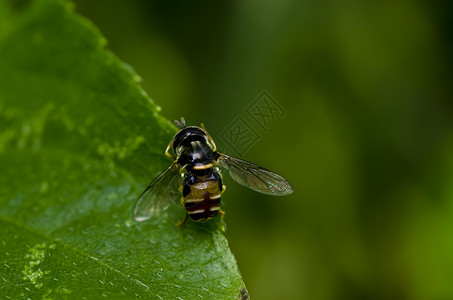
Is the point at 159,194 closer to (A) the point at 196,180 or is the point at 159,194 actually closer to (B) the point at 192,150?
(A) the point at 196,180

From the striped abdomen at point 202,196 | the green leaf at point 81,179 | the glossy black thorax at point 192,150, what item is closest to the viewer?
the green leaf at point 81,179

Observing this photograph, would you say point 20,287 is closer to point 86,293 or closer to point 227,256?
point 86,293

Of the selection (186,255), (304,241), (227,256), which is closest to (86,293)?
(186,255)

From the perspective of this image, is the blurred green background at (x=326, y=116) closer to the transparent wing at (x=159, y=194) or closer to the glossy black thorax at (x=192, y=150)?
the glossy black thorax at (x=192, y=150)

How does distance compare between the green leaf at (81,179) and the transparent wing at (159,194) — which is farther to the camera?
the transparent wing at (159,194)

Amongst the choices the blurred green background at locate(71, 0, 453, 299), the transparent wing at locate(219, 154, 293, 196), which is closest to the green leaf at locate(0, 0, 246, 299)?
the transparent wing at locate(219, 154, 293, 196)

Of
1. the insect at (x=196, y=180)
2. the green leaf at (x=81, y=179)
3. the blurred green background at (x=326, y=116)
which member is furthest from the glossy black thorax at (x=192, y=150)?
the blurred green background at (x=326, y=116)
